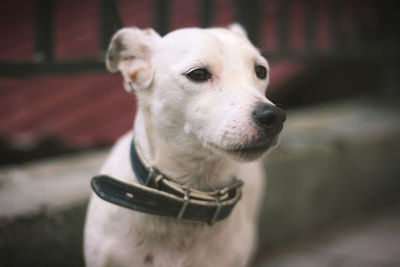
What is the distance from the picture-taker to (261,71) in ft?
5.53

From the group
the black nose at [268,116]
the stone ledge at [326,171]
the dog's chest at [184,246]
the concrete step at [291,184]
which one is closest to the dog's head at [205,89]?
the black nose at [268,116]

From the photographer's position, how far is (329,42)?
457 cm

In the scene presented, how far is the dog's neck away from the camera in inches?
62.7

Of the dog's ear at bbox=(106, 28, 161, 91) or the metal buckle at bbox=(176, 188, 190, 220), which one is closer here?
the metal buckle at bbox=(176, 188, 190, 220)

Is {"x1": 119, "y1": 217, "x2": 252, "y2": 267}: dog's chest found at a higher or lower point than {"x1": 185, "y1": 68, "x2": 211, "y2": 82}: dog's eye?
lower

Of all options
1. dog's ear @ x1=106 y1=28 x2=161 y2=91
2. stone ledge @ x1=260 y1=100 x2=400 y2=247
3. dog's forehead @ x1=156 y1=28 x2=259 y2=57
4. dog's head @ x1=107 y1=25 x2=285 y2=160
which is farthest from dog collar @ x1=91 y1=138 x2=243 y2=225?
stone ledge @ x1=260 y1=100 x2=400 y2=247

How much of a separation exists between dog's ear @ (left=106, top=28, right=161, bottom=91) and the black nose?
521 millimetres

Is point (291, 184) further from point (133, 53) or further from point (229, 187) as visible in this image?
point (133, 53)

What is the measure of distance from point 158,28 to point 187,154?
3.97ft

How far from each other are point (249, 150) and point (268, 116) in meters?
0.16

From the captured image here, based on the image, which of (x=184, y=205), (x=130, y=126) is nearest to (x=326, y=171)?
(x=130, y=126)

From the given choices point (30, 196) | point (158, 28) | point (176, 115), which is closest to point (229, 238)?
point (176, 115)

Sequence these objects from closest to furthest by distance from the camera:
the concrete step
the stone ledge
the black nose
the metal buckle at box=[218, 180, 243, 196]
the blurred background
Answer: the black nose
the metal buckle at box=[218, 180, 243, 196]
the concrete step
the blurred background
the stone ledge

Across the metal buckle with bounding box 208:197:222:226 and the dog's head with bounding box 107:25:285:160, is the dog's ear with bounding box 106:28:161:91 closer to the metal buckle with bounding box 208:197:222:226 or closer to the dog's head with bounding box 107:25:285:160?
the dog's head with bounding box 107:25:285:160
